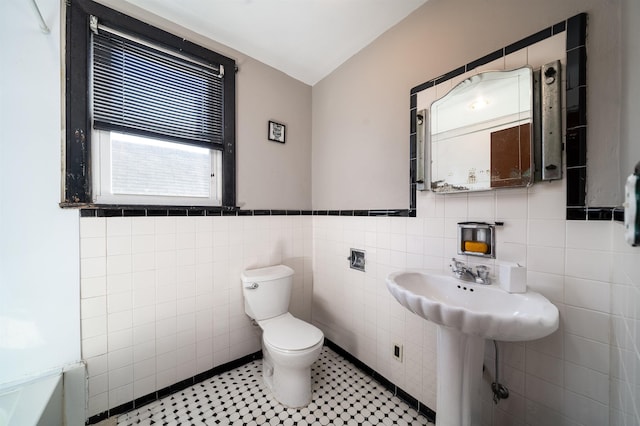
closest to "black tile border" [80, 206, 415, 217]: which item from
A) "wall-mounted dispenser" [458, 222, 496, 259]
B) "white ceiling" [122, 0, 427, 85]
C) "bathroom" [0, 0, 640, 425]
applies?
"bathroom" [0, 0, 640, 425]

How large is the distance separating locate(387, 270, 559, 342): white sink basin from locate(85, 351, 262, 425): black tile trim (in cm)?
145

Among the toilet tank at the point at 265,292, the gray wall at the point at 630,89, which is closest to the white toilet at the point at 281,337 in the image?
the toilet tank at the point at 265,292

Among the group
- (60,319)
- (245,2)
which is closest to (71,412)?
(60,319)

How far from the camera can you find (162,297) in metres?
1.47

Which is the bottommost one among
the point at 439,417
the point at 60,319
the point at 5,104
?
the point at 439,417

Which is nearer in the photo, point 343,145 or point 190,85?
point 190,85

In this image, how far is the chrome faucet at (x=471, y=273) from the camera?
1.05 m

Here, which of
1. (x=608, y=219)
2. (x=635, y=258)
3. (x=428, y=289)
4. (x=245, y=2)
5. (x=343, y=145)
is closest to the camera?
(x=635, y=258)

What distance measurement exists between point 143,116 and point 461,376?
2.22 m

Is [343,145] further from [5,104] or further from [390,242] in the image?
[5,104]

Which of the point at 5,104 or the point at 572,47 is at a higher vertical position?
the point at 572,47

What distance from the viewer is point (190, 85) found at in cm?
160

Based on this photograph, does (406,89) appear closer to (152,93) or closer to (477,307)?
(477,307)

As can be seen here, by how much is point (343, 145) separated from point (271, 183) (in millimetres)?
688
